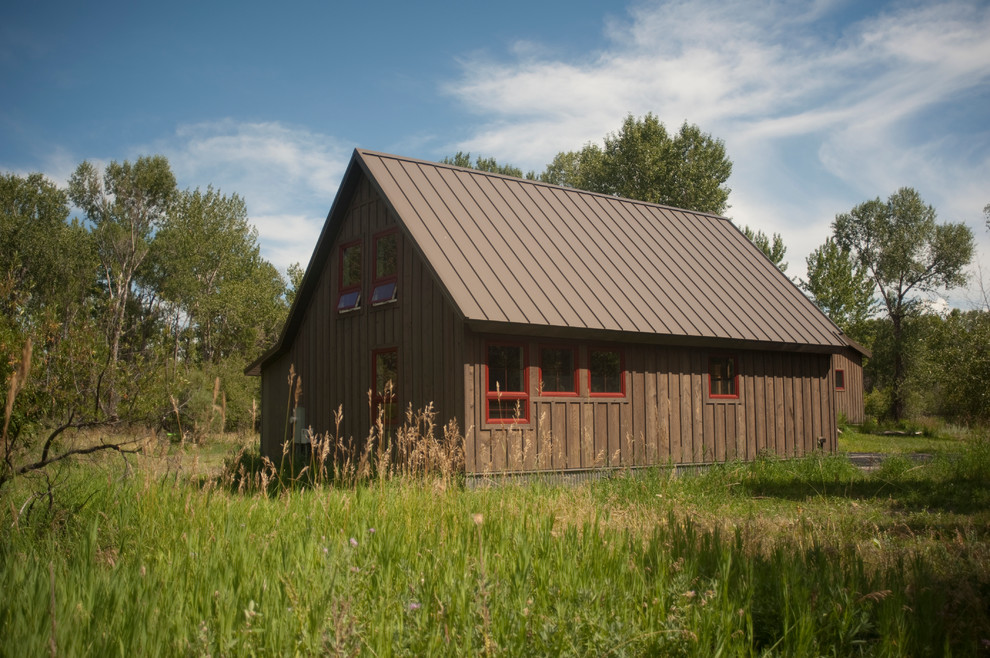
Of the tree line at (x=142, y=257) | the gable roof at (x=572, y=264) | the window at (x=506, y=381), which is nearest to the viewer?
the window at (x=506, y=381)

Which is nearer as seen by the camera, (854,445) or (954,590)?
(954,590)

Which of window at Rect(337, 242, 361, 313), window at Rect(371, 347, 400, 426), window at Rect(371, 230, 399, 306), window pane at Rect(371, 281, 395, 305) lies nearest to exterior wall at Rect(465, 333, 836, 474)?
window at Rect(371, 347, 400, 426)

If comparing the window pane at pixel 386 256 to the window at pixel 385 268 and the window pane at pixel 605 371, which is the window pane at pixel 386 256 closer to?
the window at pixel 385 268

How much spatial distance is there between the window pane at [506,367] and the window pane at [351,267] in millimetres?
4230

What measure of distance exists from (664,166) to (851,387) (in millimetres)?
15071

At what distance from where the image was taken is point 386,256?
15.8 meters

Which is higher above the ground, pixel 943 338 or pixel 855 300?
pixel 855 300

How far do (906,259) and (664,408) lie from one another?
140ft

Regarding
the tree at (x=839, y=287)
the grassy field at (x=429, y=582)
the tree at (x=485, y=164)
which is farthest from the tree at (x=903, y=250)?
the grassy field at (x=429, y=582)

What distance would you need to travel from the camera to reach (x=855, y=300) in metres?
50.0

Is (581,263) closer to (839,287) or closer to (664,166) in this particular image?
(664,166)

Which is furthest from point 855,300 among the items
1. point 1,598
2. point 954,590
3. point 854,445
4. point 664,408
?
point 1,598

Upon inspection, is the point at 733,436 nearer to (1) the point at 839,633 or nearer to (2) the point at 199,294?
(1) the point at 839,633

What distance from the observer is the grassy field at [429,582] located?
381 centimetres
